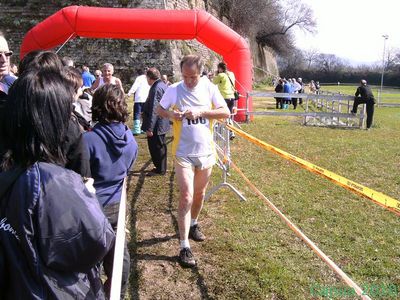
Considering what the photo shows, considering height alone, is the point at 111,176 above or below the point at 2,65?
below

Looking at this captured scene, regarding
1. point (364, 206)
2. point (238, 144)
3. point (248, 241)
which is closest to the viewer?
point (248, 241)

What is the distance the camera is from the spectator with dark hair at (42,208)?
4.15ft

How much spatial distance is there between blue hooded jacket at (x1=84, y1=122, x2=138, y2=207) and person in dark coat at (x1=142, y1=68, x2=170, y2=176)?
350 centimetres

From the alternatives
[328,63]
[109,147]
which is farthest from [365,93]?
[328,63]

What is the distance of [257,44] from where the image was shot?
1810 inches

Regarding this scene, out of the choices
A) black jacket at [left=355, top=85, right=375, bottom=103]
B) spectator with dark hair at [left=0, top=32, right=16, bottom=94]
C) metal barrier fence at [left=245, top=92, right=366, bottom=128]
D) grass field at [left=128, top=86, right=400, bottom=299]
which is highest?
spectator with dark hair at [left=0, top=32, right=16, bottom=94]

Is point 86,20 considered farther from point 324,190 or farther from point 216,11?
point 216,11

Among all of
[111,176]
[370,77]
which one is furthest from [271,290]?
[370,77]

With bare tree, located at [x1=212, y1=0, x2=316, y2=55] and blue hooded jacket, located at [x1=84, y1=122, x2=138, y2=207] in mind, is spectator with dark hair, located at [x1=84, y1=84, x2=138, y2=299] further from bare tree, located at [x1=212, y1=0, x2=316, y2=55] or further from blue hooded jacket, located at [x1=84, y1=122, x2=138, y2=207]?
bare tree, located at [x1=212, y1=0, x2=316, y2=55]

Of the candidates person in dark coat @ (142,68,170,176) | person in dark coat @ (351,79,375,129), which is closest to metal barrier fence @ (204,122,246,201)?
person in dark coat @ (142,68,170,176)

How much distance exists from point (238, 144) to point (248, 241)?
5383 mm

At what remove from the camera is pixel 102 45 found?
18906 mm

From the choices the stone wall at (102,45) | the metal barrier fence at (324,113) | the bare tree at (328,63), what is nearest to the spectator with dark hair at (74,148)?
the metal barrier fence at (324,113)

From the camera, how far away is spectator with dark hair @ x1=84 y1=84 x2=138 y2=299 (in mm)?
2801
